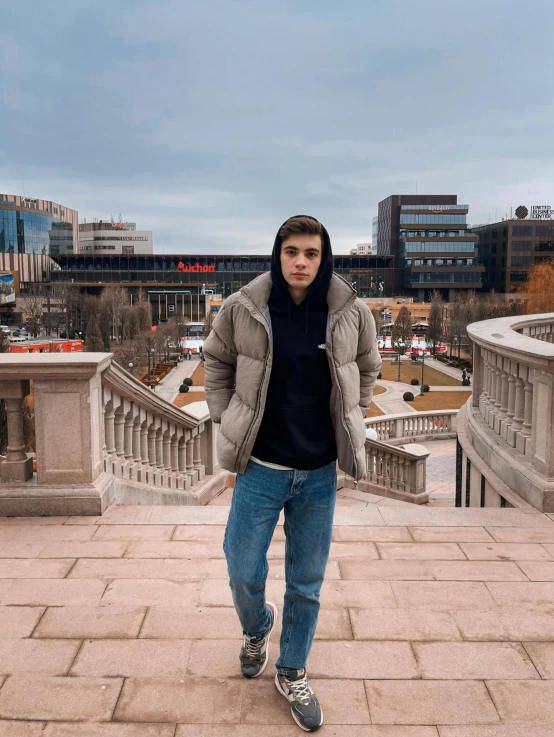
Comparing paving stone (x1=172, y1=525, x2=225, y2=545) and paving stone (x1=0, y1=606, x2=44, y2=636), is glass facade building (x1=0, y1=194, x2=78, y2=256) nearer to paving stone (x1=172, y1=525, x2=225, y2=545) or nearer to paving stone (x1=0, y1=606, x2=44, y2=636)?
paving stone (x1=172, y1=525, x2=225, y2=545)

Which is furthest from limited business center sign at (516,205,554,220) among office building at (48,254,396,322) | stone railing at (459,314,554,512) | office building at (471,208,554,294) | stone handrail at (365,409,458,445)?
stone railing at (459,314,554,512)

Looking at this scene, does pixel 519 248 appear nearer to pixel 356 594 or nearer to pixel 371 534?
pixel 371 534

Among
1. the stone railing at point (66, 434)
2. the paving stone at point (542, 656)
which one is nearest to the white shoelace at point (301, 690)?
the paving stone at point (542, 656)

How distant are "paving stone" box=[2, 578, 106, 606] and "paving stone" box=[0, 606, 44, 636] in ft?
0.23

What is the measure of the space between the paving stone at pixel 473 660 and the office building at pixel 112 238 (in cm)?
15235

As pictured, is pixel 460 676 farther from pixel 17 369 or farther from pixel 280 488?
pixel 17 369

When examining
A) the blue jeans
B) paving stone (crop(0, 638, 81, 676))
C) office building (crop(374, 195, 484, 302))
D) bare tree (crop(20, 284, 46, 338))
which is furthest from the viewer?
office building (crop(374, 195, 484, 302))

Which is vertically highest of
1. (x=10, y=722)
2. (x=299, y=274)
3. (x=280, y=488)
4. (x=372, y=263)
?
(x=372, y=263)

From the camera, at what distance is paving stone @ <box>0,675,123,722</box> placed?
109 inches

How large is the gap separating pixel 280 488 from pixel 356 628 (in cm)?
124

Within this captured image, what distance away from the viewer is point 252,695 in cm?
292

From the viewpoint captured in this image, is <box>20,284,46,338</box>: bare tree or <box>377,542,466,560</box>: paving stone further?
<box>20,284,46,338</box>: bare tree

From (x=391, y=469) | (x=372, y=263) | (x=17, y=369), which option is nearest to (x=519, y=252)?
(x=372, y=263)

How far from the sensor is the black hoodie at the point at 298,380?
8.91ft
